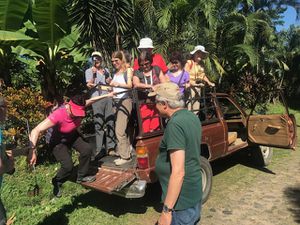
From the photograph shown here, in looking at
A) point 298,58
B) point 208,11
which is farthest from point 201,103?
point 298,58

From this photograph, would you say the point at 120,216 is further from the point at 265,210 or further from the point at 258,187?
the point at 258,187

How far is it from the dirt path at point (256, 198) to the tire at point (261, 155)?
6.8 inches

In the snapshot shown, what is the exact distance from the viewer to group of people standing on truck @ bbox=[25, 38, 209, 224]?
10.2ft

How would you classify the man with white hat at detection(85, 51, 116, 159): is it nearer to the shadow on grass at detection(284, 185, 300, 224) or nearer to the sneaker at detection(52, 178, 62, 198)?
the sneaker at detection(52, 178, 62, 198)

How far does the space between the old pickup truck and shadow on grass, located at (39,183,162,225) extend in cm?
52

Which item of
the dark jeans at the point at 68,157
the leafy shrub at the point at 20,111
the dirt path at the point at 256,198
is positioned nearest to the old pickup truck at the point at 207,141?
the dark jeans at the point at 68,157

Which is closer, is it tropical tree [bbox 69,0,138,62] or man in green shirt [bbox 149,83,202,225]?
man in green shirt [bbox 149,83,202,225]

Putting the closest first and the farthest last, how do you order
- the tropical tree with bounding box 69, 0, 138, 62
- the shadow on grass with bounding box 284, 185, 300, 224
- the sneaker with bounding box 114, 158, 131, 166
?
the shadow on grass with bounding box 284, 185, 300, 224 < the sneaker with bounding box 114, 158, 131, 166 < the tropical tree with bounding box 69, 0, 138, 62

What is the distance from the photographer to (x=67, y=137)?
553cm

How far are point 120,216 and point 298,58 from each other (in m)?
22.7

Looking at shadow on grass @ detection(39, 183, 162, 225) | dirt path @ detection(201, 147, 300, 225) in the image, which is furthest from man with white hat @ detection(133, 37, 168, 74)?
dirt path @ detection(201, 147, 300, 225)

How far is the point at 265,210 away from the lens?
5.99 meters

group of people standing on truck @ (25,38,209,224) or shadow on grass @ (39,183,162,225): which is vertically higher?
group of people standing on truck @ (25,38,209,224)

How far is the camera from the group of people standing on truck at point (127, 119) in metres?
3.10
